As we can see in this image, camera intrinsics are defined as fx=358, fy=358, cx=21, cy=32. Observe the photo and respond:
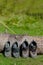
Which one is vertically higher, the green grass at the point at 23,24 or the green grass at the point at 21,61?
the green grass at the point at 23,24

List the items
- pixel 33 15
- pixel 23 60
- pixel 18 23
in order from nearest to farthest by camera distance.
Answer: pixel 23 60
pixel 18 23
pixel 33 15

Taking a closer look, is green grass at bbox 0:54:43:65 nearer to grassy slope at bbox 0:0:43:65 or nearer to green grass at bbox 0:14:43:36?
grassy slope at bbox 0:0:43:65

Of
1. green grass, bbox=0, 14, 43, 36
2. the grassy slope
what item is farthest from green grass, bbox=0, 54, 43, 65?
green grass, bbox=0, 14, 43, 36

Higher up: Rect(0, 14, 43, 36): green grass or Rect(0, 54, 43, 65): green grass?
Rect(0, 14, 43, 36): green grass

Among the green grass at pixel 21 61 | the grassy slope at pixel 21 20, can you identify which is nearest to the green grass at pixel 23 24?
the grassy slope at pixel 21 20

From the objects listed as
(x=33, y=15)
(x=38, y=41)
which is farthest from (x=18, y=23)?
(x=38, y=41)

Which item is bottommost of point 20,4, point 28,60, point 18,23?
point 28,60

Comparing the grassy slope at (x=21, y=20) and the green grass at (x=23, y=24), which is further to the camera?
the green grass at (x=23, y=24)

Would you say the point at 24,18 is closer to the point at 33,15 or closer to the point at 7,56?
the point at 33,15

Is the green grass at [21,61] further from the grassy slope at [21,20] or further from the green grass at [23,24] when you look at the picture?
the green grass at [23,24]

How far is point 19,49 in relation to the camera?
14.6 ft

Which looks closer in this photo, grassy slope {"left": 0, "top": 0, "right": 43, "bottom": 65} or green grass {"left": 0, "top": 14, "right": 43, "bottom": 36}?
grassy slope {"left": 0, "top": 0, "right": 43, "bottom": 65}

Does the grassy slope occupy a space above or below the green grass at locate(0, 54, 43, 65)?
above

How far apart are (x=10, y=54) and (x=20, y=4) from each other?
295cm
